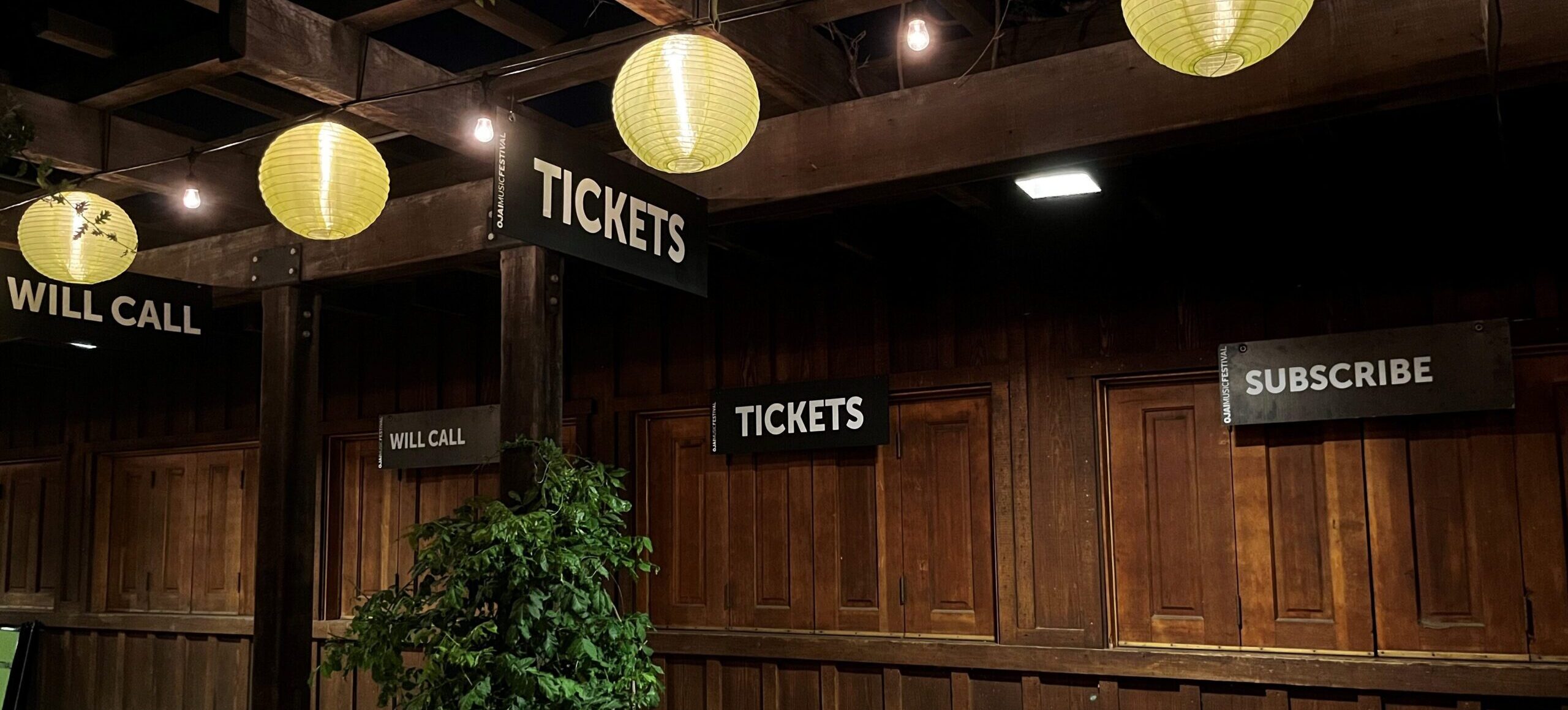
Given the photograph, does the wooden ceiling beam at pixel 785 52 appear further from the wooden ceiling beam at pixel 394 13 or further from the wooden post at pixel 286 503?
the wooden post at pixel 286 503

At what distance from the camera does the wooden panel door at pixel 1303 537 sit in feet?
16.6

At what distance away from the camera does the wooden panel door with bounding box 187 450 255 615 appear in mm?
8461

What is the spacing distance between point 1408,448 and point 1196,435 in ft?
2.73

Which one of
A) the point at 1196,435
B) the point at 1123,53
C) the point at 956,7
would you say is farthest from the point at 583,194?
the point at 1196,435

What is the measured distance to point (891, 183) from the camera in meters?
4.58

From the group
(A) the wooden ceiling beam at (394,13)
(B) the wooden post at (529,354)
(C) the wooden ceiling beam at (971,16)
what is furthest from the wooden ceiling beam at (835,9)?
(B) the wooden post at (529,354)

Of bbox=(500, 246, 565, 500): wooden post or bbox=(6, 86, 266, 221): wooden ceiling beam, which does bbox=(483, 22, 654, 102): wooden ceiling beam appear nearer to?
bbox=(500, 246, 565, 500): wooden post

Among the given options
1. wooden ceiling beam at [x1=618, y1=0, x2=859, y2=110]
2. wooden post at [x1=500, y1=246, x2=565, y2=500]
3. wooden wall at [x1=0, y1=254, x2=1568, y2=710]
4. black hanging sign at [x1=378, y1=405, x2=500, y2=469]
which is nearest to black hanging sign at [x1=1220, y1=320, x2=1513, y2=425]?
wooden wall at [x1=0, y1=254, x2=1568, y2=710]

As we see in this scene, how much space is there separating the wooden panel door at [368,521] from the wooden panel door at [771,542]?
2327 millimetres

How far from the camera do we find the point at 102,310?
5590 mm

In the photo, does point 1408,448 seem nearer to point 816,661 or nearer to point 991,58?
point 991,58

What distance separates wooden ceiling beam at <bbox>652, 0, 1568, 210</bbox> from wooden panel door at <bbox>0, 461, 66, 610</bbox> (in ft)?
23.1

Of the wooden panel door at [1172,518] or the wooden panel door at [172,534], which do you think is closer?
the wooden panel door at [1172,518]

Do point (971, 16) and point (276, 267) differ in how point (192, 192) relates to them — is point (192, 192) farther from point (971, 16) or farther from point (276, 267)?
point (971, 16)
